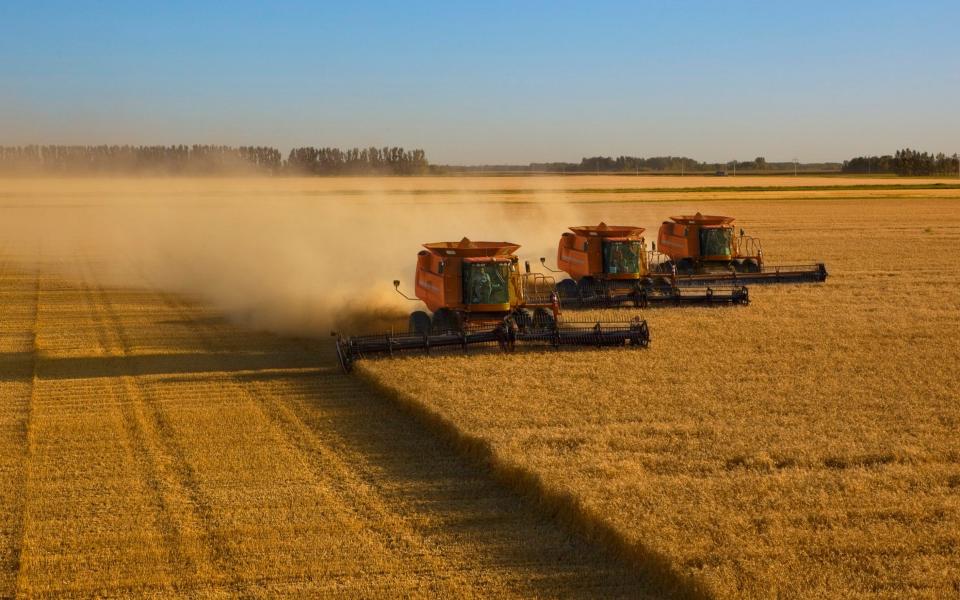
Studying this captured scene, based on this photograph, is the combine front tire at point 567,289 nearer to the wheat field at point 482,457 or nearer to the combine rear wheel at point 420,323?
the wheat field at point 482,457

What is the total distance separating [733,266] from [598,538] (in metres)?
24.0

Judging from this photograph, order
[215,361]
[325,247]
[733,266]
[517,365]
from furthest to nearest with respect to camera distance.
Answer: [325,247], [733,266], [215,361], [517,365]

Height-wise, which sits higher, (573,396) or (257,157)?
(257,157)

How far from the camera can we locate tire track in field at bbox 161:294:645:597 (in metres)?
9.23

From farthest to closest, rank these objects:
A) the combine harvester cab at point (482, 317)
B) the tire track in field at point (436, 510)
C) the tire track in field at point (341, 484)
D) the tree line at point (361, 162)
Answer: the tree line at point (361, 162), the combine harvester cab at point (482, 317), the tire track in field at point (341, 484), the tire track in field at point (436, 510)

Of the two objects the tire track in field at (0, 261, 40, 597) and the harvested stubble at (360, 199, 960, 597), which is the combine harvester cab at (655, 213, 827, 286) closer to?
the harvested stubble at (360, 199, 960, 597)

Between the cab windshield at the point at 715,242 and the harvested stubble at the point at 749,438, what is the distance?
21.9 feet

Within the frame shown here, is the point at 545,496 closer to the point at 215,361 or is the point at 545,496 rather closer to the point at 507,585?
the point at 507,585

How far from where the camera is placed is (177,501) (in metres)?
11.1

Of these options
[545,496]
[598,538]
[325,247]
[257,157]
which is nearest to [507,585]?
[598,538]

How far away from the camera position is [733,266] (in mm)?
32781

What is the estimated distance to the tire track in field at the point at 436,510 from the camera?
30.3ft

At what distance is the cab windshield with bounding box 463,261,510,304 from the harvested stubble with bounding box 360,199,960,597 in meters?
1.55

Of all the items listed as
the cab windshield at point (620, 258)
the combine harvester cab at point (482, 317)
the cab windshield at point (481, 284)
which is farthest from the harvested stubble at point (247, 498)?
the cab windshield at point (620, 258)
